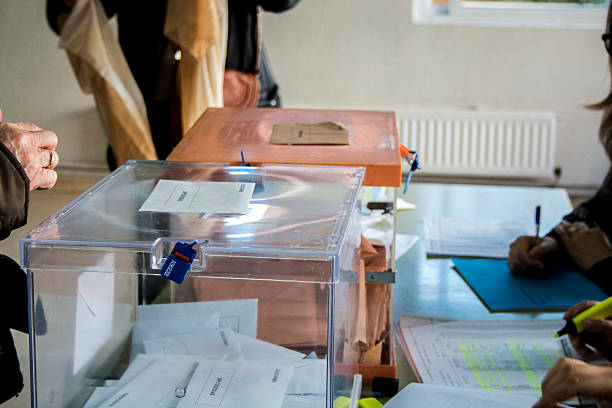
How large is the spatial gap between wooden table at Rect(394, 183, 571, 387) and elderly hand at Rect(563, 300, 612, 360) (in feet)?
0.44

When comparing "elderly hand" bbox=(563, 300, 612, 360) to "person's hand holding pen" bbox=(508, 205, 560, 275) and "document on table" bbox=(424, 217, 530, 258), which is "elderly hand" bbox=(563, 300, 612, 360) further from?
"document on table" bbox=(424, 217, 530, 258)

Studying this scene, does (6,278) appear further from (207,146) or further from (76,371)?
(207,146)

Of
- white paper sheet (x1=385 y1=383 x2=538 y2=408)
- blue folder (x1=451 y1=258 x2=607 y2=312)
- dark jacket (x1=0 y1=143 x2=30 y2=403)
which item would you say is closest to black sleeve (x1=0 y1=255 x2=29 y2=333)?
dark jacket (x1=0 y1=143 x2=30 y2=403)

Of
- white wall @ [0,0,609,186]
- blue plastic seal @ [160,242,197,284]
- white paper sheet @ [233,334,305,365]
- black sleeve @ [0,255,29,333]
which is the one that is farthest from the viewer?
white wall @ [0,0,609,186]

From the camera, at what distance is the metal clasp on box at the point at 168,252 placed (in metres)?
0.68

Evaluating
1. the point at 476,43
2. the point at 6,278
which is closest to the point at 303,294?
the point at 6,278

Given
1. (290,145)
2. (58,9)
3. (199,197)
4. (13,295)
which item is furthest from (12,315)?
(58,9)

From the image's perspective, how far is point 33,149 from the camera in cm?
79

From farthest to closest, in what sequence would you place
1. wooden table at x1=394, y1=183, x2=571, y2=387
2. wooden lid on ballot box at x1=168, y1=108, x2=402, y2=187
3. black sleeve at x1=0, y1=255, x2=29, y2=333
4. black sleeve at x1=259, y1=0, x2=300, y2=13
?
black sleeve at x1=259, y1=0, x2=300, y2=13, wooden table at x1=394, y1=183, x2=571, y2=387, wooden lid on ballot box at x1=168, y1=108, x2=402, y2=187, black sleeve at x1=0, y1=255, x2=29, y2=333

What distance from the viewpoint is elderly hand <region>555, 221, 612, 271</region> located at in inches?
56.4

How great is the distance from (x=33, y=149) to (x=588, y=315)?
0.86m

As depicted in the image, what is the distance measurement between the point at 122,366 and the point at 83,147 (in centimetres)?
92

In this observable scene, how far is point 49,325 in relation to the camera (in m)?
0.74

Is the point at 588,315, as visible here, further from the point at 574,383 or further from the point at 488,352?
the point at 574,383
